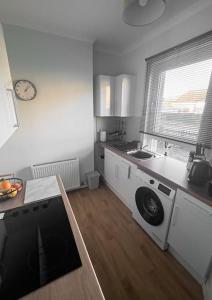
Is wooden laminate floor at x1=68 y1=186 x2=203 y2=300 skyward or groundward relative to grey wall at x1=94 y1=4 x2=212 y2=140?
groundward

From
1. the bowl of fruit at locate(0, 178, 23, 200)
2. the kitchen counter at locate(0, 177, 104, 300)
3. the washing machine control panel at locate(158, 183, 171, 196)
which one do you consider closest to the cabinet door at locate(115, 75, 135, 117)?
the washing machine control panel at locate(158, 183, 171, 196)

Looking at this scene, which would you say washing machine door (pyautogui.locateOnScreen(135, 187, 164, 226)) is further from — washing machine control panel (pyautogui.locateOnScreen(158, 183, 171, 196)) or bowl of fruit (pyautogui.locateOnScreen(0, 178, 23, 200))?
bowl of fruit (pyautogui.locateOnScreen(0, 178, 23, 200))

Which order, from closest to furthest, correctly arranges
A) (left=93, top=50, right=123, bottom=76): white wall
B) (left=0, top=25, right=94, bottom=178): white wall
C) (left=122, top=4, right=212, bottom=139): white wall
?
(left=122, top=4, right=212, bottom=139): white wall, (left=0, top=25, right=94, bottom=178): white wall, (left=93, top=50, right=123, bottom=76): white wall

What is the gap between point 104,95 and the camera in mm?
2475

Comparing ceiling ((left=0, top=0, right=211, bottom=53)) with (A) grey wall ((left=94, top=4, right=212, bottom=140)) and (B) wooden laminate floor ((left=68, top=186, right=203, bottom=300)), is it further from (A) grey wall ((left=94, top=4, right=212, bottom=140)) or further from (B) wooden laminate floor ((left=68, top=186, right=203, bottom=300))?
(B) wooden laminate floor ((left=68, top=186, right=203, bottom=300))

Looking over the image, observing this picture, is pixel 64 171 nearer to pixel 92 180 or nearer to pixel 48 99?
pixel 92 180

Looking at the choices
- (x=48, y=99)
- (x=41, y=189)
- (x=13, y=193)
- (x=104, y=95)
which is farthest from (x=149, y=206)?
(x=48, y=99)

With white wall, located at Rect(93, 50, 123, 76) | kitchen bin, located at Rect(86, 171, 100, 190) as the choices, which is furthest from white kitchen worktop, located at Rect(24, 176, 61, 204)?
white wall, located at Rect(93, 50, 123, 76)

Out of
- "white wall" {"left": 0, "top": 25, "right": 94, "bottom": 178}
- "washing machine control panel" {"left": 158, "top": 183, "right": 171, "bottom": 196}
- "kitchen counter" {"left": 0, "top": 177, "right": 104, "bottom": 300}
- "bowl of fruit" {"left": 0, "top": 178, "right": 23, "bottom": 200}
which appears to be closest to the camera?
"kitchen counter" {"left": 0, "top": 177, "right": 104, "bottom": 300}

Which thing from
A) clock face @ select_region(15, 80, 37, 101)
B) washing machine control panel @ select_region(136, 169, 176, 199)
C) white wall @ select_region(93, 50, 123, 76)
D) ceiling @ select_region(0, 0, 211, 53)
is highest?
ceiling @ select_region(0, 0, 211, 53)

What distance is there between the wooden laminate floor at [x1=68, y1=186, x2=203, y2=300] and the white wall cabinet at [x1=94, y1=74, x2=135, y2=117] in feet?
5.56

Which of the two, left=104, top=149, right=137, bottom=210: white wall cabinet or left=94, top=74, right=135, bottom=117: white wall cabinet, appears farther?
left=94, top=74, right=135, bottom=117: white wall cabinet

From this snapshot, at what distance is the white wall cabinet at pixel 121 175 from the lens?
6.42ft

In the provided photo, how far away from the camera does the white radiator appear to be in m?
2.23
